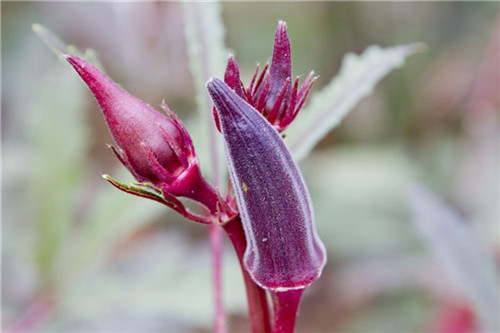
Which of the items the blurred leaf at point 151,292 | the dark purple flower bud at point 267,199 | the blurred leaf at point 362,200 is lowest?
the blurred leaf at point 151,292

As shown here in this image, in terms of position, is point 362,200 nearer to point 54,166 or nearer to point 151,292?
point 151,292

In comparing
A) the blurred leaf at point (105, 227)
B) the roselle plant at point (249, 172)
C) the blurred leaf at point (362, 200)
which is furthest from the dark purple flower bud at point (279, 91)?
the blurred leaf at point (362, 200)

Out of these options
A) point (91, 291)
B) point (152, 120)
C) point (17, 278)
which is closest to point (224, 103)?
point (152, 120)

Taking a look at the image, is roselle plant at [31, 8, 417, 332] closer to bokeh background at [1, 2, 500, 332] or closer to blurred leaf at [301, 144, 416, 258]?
bokeh background at [1, 2, 500, 332]

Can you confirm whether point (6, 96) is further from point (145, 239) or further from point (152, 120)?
point (152, 120)

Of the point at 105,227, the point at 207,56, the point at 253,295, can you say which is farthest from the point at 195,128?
the point at 253,295

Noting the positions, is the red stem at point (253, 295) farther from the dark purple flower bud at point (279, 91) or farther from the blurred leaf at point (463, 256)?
the blurred leaf at point (463, 256)
